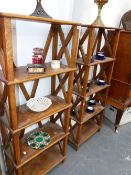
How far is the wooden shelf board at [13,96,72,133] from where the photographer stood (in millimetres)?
1220

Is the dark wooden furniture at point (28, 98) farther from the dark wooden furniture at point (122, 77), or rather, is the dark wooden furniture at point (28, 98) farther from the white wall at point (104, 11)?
the dark wooden furniture at point (122, 77)

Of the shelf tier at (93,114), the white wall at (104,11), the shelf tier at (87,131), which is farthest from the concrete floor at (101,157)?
the white wall at (104,11)

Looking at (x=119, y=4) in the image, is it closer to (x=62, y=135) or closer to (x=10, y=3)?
(x=10, y=3)

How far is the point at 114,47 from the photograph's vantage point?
1904 millimetres

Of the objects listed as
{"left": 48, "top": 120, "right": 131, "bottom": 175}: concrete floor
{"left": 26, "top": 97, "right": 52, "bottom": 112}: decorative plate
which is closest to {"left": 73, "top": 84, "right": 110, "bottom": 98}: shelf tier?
{"left": 26, "top": 97, "right": 52, "bottom": 112}: decorative plate

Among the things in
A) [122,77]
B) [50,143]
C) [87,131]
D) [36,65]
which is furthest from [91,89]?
[36,65]

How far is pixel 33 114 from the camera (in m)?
1.33

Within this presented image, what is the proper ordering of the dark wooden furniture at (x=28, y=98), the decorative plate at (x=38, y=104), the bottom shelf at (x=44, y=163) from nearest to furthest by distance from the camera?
the dark wooden furniture at (x=28, y=98)
the decorative plate at (x=38, y=104)
the bottom shelf at (x=44, y=163)

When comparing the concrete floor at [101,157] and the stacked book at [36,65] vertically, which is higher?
the stacked book at [36,65]

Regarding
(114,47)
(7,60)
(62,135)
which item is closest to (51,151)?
(62,135)

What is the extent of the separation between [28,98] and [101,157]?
3.95 feet

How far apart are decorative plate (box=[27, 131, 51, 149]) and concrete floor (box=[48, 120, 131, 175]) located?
45 centimetres

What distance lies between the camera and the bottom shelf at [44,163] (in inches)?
63.3

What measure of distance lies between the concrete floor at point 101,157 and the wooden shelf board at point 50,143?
441 millimetres
